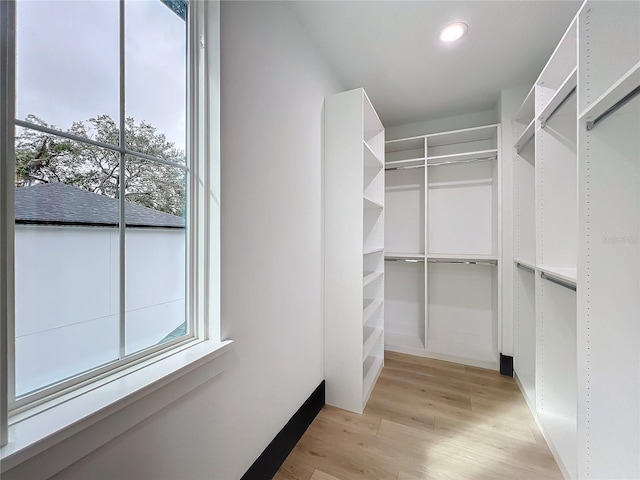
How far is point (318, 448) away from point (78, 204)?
5.48 feet

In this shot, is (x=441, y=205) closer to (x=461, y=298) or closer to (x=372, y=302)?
(x=461, y=298)

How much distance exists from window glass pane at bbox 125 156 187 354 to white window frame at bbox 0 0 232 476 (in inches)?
1.5

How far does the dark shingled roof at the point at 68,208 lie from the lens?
61 cm

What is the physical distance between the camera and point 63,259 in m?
0.66

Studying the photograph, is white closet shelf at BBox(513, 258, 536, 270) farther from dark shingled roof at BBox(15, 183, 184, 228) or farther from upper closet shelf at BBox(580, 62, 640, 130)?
→ dark shingled roof at BBox(15, 183, 184, 228)

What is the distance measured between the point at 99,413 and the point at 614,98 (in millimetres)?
1951

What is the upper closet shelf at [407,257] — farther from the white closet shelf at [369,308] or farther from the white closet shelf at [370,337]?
the white closet shelf at [370,337]

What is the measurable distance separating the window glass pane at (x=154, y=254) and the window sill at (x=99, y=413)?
0.38ft

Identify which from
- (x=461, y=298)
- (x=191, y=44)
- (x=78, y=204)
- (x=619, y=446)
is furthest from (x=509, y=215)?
(x=78, y=204)

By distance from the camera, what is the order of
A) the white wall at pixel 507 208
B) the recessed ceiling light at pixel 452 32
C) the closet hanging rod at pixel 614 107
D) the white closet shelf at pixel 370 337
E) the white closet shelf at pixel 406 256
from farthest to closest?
the white closet shelf at pixel 406 256 → the white wall at pixel 507 208 → the white closet shelf at pixel 370 337 → the recessed ceiling light at pixel 452 32 → the closet hanging rod at pixel 614 107

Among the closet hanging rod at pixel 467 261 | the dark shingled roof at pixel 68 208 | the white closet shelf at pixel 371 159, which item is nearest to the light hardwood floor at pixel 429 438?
the closet hanging rod at pixel 467 261

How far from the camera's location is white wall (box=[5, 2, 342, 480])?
0.85 m

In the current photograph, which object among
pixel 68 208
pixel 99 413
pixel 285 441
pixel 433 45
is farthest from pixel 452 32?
pixel 285 441

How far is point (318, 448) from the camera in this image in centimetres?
151
